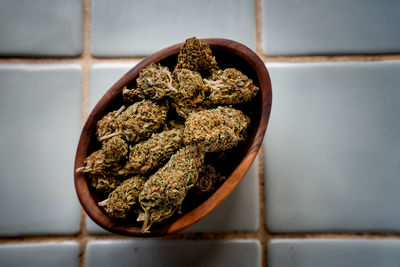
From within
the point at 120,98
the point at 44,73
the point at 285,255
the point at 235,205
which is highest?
the point at 44,73

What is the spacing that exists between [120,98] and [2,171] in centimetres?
35

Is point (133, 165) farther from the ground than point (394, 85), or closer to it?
closer to it

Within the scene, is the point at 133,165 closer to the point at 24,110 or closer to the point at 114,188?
the point at 114,188

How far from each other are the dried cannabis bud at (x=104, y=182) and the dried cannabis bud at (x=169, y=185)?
0.20ft

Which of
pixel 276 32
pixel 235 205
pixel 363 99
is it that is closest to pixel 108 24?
pixel 276 32

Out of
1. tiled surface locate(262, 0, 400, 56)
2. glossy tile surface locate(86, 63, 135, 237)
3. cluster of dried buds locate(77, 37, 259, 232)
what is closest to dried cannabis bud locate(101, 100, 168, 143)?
cluster of dried buds locate(77, 37, 259, 232)

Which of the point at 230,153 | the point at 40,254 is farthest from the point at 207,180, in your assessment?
the point at 40,254

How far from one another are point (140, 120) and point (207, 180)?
0.13 metres

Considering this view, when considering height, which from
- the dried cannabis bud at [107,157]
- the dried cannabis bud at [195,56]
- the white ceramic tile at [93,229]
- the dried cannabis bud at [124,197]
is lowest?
the white ceramic tile at [93,229]

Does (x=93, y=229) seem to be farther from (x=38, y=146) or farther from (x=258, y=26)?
(x=258, y=26)

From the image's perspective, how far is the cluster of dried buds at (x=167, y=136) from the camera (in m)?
0.43

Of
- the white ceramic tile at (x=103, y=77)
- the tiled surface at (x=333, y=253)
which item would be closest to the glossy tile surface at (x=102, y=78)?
the white ceramic tile at (x=103, y=77)

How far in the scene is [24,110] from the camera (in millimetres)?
648

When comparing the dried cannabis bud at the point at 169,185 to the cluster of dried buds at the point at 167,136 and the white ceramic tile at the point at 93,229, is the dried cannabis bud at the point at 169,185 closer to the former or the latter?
the cluster of dried buds at the point at 167,136
